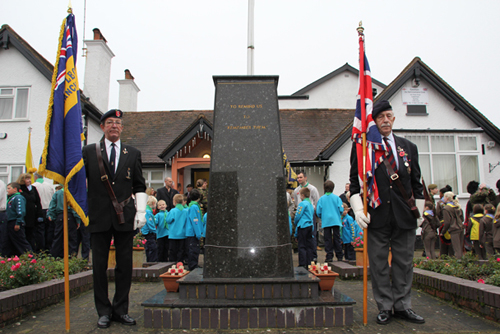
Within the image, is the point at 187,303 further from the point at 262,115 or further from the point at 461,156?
the point at 461,156

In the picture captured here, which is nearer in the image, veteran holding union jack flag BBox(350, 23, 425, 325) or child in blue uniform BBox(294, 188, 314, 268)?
veteran holding union jack flag BBox(350, 23, 425, 325)

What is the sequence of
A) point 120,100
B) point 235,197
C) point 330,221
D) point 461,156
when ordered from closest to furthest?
point 235,197 < point 330,221 < point 461,156 < point 120,100

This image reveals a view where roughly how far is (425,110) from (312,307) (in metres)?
12.8

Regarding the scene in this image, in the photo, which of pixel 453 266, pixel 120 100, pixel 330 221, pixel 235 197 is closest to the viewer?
pixel 235 197

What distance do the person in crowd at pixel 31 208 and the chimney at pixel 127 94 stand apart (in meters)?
13.6

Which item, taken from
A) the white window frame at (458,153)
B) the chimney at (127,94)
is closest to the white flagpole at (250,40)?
the white window frame at (458,153)

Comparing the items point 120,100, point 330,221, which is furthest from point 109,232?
point 120,100

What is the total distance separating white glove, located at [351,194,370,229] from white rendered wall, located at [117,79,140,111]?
19.7 meters

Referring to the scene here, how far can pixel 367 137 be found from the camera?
3939 millimetres

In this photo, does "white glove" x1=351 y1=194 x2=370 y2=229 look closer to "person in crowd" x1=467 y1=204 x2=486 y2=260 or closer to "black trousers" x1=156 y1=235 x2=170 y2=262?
"black trousers" x1=156 y1=235 x2=170 y2=262

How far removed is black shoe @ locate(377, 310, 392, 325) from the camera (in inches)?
141

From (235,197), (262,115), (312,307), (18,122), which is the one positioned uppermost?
(18,122)

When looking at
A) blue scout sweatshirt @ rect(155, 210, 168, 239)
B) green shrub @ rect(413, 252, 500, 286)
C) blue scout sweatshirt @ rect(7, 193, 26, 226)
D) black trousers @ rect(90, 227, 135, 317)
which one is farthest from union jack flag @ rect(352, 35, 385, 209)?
blue scout sweatshirt @ rect(7, 193, 26, 226)

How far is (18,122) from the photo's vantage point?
14859 millimetres
